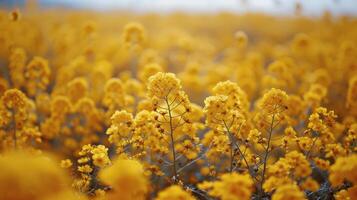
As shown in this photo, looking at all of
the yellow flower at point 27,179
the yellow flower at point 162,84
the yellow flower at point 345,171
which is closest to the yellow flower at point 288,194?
the yellow flower at point 345,171

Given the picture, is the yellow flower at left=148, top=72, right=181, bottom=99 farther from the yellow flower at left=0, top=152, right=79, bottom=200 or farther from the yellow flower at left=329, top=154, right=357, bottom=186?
the yellow flower at left=329, top=154, right=357, bottom=186

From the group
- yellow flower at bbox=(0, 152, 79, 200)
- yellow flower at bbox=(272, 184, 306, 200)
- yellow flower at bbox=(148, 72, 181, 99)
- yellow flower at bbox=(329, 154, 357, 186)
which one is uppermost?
yellow flower at bbox=(148, 72, 181, 99)

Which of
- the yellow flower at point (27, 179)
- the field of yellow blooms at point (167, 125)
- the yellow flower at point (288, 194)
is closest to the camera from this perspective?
the yellow flower at point (27, 179)

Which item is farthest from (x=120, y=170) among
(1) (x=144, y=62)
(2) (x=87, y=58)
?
(2) (x=87, y=58)

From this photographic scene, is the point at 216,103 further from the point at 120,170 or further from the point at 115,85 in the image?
the point at 115,85

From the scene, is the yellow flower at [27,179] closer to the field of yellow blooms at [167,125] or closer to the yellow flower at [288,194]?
the field of yellow blooms at [167,125]

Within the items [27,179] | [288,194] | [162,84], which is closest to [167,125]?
[162,84]

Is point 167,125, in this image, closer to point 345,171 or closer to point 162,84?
point 162,84

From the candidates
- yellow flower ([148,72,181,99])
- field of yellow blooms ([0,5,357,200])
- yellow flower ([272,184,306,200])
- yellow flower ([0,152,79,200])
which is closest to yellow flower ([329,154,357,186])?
field of yellow blooms ([0,5,357,200])
